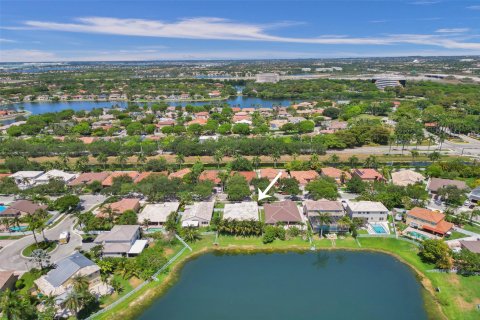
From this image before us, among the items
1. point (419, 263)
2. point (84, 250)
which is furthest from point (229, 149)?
point (419, 263)

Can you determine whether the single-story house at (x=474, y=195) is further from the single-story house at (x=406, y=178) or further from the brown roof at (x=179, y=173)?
the brown roof at (x=179, y=173)

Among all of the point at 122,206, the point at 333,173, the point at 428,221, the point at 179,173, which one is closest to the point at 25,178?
the point at 122,206

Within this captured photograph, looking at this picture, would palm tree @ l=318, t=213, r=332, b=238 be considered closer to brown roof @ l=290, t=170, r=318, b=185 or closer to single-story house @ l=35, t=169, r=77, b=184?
brown roof @ l=290, t=170, r=318, b=185

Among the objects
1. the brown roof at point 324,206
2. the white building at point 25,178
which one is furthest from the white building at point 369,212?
the white building at point 25,178

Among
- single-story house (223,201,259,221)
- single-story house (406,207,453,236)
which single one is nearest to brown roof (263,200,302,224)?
single-story house (223,201,259,221)

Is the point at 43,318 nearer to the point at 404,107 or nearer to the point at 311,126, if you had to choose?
the point at 311,126

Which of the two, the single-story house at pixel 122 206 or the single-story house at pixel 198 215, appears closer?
the single-story house at pixel 198 215

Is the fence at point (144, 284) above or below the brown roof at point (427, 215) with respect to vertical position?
below
